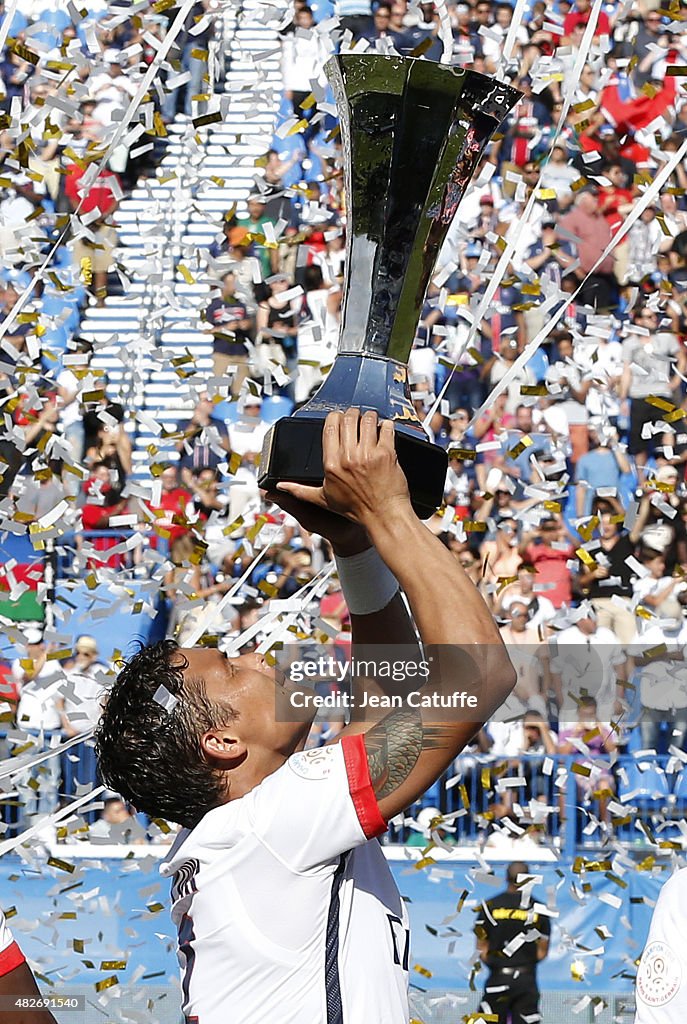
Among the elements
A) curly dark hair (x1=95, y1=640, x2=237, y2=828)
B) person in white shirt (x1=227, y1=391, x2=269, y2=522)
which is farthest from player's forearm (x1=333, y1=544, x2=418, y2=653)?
person in white shirt (x1=227, y1=391, x2=269, y2=522)

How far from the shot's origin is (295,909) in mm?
1771

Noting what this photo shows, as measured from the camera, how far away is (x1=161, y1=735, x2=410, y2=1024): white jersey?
5.71ft

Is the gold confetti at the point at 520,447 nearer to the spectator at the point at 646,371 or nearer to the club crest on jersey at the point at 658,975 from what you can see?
the spectator at the point at 646,371

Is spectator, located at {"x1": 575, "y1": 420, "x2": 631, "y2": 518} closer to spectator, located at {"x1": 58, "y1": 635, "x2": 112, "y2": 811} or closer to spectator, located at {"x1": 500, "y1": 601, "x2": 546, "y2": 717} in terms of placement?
spectator, located at {"x1": 500, "y1": 601, "x2": 546, "y2": 717}

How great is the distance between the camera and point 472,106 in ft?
6.46

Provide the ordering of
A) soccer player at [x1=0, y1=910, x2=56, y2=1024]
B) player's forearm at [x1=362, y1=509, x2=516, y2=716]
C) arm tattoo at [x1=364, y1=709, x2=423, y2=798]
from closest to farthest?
player's forearm at [x1=362, y1=509, x2=516, y2=716] < arm tattoo at [x1=364, y1=709, x2=423, y2=798] < soccer player at [x1=0, y1=910, x2=56, y2=1024]

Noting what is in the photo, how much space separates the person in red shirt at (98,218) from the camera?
4.13 meters

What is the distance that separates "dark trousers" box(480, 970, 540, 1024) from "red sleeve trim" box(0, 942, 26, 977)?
265 cm

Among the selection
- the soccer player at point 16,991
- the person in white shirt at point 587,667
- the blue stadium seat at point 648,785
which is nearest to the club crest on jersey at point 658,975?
the soccer player at point 16,991

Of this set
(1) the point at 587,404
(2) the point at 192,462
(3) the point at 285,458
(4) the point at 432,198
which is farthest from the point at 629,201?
(3) the point at 285,458

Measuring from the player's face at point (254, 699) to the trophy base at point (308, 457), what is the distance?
32 centimetres

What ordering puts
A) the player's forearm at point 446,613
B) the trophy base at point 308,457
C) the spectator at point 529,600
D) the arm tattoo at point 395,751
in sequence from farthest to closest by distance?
the spectator at point 529,600 < the trophy base at point 308,457 < the arm tattoo at point 395,751 < the player's forearm at point 446,613

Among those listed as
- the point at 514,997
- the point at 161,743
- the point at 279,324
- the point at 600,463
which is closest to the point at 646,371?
the point at 600,463

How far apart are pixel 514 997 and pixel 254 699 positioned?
116 inches
